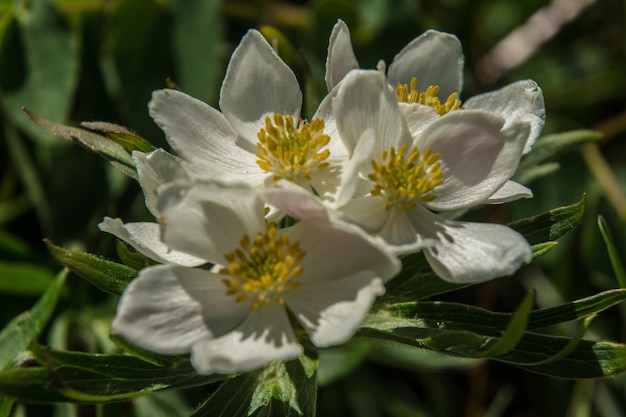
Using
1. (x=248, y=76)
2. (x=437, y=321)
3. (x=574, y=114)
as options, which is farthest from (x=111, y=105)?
(x=574, y=114)

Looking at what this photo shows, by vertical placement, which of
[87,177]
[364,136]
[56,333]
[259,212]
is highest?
[364,136]

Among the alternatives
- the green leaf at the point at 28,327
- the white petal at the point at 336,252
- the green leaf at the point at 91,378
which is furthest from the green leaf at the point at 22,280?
the white petal at the point at 336,252

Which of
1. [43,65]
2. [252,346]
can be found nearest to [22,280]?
[43,65]

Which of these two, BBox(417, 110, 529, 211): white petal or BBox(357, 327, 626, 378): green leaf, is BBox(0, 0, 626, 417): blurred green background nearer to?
BBox(417, 110, 529, 211): white petal

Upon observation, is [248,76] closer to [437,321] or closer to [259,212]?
[259,212]

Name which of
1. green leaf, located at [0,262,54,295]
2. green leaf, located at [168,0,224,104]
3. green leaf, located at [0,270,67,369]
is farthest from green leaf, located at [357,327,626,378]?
green leaf, located at [168,0,224,104]

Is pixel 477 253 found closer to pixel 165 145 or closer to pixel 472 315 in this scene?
pixel 472 315

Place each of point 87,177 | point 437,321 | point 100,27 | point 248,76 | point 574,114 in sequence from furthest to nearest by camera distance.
A: point 574,114
point 100,27
point 87,177
point 248,76
point 437,321
